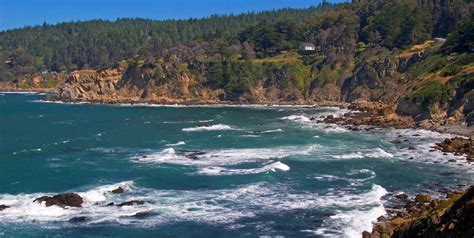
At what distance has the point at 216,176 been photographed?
54.2 m

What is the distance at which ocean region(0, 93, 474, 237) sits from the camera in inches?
1581

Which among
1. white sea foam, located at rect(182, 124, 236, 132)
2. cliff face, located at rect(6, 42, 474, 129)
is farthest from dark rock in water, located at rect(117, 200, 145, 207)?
cliff face, located at rect(6, 42, 474, 129)

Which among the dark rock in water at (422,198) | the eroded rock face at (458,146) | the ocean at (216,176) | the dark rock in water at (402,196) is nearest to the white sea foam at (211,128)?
the ocean at (216,176)

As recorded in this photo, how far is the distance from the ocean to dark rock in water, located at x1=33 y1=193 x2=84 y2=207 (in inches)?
30.7

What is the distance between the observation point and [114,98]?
14512 centimetres

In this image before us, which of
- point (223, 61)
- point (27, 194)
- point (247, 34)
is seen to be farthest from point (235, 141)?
point (247, 34)

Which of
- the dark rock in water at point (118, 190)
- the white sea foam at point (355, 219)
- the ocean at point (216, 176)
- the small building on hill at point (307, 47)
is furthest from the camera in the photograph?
the small building on hill at point (307, 47)

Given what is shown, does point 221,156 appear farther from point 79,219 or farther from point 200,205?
point 79,219

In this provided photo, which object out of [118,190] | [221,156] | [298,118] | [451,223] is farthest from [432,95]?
[451,223]

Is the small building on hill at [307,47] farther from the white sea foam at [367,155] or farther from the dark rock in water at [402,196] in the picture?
the dark rock in water at [402,196]

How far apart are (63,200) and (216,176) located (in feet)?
49.2

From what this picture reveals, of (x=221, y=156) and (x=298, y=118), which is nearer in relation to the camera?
Answer: (x=221, y=156)

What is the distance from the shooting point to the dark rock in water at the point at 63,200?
4426 cm

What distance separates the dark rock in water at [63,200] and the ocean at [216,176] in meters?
0.78
